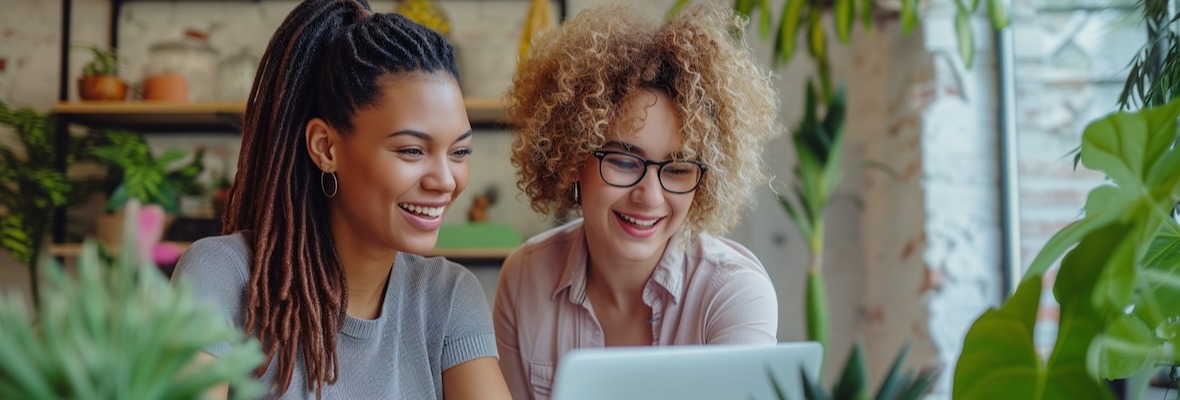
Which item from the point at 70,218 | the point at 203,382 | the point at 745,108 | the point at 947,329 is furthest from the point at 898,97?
the point at 203,382

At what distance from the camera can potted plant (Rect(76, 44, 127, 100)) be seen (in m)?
3.27

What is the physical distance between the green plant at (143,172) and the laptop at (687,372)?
265 centimetres

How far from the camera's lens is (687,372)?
93 cm

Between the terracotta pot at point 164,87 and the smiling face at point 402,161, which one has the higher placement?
the smiling face at point 402,161

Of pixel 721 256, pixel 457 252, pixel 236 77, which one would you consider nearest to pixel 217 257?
pixel 721 256

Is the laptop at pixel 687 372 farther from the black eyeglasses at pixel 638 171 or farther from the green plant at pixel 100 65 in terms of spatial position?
the green plant at pixel 100 65

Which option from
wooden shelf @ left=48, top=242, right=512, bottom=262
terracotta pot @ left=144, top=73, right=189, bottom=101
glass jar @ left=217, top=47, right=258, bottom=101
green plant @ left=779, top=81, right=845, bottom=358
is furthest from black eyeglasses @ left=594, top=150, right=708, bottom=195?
terracotta pot @ left=144, top=73, right=189, bottom=101

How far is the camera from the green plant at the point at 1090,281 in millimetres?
583

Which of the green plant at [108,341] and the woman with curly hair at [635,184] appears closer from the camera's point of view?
the green plant at [108,341]

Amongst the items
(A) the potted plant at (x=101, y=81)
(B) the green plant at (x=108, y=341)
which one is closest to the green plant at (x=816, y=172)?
(A) the potted plant at (x=101, y=81)

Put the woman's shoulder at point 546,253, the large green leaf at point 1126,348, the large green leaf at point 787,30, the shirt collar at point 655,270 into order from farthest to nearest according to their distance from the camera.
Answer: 1. the large green leaf at point 787,30
2. the woman's shoulder at point 546,253
3. the shirt collar at point 655,270
4. the large green leaf at point 1126,348

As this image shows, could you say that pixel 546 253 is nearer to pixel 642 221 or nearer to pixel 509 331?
pixel 509 331

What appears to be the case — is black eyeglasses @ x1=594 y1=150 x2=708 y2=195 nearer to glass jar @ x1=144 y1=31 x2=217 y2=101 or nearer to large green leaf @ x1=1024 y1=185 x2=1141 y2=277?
large green leaf @ x1=1024 y1=185 x2=1141 y2=277

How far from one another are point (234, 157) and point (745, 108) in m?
2.37
